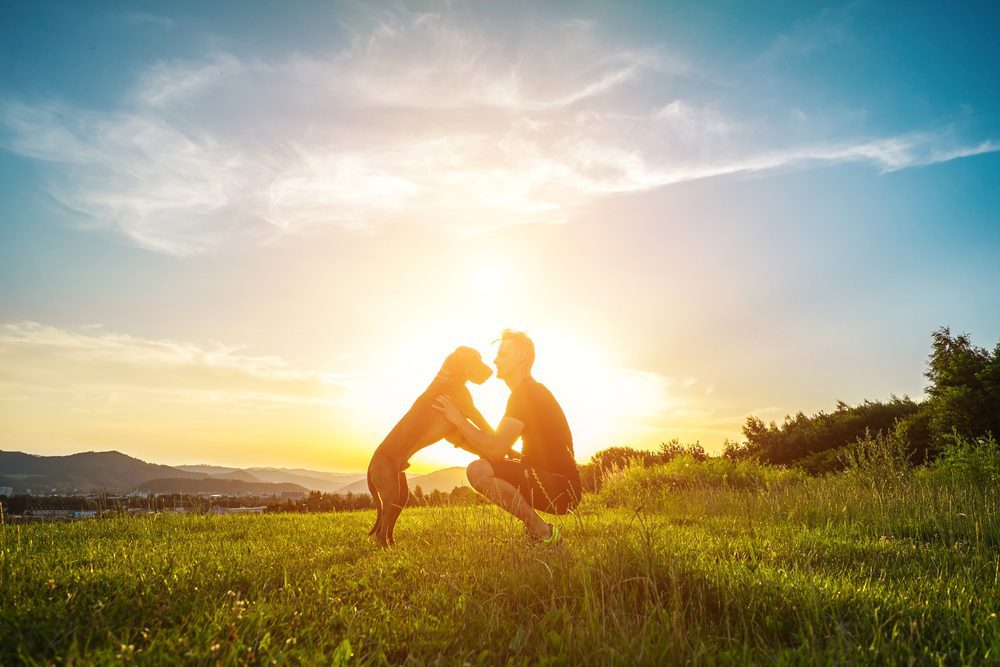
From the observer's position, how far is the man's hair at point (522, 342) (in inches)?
235

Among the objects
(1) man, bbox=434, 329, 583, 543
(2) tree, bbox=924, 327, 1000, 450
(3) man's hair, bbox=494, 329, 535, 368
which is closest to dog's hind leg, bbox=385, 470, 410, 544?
(1) man, bbox=434, 329, 583, 543

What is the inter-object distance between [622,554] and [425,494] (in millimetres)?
11984

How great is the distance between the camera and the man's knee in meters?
5.51

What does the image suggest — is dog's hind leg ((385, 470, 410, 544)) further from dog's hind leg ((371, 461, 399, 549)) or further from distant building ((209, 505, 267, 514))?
distant building ((209, 505, 267, 514))

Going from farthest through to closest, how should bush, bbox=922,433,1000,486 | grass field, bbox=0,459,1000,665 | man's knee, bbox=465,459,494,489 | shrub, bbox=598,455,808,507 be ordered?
shrub, bbox=598,455,808,507
bush, bbox=922,433,1000,486
man's knee, bbox=465,459,494,489
grass field, bbox=0,459,1000,665

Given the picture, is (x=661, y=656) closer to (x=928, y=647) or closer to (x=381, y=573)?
(x=928, y=647)

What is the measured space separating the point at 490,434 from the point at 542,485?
0.68 metres

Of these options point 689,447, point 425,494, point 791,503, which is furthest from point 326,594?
point 689,447

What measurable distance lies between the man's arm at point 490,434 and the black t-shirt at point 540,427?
0.35 ft

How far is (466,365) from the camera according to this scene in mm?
6211

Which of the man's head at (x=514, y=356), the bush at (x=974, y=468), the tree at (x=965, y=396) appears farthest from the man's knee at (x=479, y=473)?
the tree at (x=965, y=396)

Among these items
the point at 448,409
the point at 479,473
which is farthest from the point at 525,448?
the point at 448,409

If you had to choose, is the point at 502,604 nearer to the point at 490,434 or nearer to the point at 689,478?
the point at 490,434

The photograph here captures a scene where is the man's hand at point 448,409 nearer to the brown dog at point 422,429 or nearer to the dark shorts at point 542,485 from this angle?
the brown dog at point 422,429
